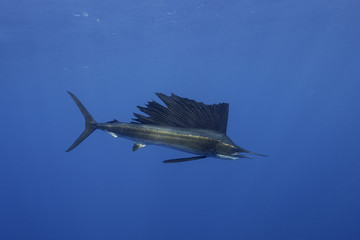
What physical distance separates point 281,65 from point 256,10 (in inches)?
543

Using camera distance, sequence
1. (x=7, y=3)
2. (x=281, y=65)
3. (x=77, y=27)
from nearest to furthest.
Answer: (x=7, y=3) → (x=77, y=27) → (x=281, y=65)

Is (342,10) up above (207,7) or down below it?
above

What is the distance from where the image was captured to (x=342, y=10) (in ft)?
43.2

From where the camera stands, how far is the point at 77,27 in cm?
1305

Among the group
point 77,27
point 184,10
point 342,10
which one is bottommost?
point 77,27

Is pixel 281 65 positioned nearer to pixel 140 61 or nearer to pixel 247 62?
pixel 247 62

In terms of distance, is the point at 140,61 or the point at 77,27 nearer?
the point at 77,27

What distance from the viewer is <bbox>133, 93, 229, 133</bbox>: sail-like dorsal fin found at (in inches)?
89.4

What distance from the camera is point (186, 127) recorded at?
2.34 m

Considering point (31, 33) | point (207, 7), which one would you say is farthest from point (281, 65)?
point (31, 33)

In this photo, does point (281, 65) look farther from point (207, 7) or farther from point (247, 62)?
point (207, 7)

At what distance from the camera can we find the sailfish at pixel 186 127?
218 centimetres

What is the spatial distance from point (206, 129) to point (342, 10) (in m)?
14.7

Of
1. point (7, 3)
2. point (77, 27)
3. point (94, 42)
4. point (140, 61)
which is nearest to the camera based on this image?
point (7, 3)
